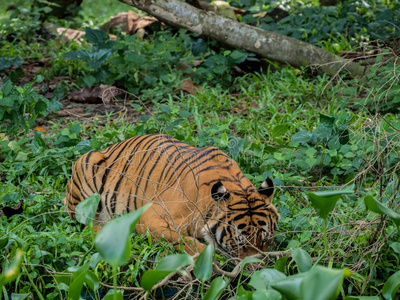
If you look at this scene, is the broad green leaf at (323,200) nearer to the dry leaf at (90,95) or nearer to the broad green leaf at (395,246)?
the broad green leaf at (395,246)

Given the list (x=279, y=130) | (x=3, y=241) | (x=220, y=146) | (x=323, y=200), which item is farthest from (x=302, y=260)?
(x=279, y=130)

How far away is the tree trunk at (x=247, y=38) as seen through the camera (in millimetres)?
6594

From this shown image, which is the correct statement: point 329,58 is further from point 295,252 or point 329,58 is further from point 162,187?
point 295,252

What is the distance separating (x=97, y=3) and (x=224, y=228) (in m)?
11.1

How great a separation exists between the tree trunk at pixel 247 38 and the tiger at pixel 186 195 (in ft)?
9.73

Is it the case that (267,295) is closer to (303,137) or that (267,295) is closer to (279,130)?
(303,137)

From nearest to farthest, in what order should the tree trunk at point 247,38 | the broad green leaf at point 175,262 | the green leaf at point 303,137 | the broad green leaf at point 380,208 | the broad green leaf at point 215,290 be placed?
the broad green leaf at point 175,262 < the broad green leaf at point 380,208 < the broad green leaf at point 215,290 < the green leaf at point 303,137 < the tree trunk at point 247,38

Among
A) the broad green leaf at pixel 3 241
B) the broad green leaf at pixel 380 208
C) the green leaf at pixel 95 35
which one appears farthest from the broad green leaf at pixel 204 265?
the green leaf at pixel 95 35

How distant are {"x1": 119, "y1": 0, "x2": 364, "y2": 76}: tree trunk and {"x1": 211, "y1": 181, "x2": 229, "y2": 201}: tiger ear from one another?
3.88 meters

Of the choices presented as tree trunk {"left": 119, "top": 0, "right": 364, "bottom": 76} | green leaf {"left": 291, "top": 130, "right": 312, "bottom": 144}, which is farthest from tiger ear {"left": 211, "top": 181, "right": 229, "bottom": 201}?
tree trunk {"left": 119, "top": 0, "right": 364, "bottom": 76}

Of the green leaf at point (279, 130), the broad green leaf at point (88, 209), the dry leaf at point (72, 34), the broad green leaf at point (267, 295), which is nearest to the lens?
the broad green leaf at point (267, 295)

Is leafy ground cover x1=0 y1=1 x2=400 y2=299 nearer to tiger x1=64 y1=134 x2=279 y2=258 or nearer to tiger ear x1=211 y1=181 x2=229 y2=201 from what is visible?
tiger x1=64 y1=134 x2=279 y2=258

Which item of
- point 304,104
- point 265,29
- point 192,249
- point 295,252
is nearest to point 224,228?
point 192,249

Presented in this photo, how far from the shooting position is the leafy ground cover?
8.93 ft
